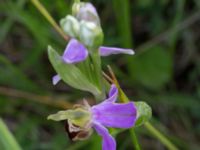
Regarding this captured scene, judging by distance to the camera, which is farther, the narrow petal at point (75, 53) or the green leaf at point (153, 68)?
the green leaf at point (153, 68)

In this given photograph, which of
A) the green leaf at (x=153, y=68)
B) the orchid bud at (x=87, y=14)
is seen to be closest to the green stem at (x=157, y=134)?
the orchid bud at (x=87, y=14)

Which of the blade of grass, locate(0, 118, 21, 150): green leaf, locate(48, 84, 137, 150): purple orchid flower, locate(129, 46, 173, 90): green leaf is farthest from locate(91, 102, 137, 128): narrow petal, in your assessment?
locate(129, 46, 173, 90): green leaf

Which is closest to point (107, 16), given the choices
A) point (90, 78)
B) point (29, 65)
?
point (29, 65)

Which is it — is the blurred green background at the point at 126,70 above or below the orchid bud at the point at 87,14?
below

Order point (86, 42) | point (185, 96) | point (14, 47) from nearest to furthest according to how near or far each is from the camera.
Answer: point (86, 42) < point (185, 96) < point (14, 47)

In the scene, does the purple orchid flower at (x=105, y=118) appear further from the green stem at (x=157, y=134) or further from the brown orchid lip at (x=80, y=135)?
the green stem at (x=157, y=134)

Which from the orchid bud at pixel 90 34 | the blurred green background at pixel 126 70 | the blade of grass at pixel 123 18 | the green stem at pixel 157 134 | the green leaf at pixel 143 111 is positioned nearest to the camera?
the orchid bud at pixel 90 34

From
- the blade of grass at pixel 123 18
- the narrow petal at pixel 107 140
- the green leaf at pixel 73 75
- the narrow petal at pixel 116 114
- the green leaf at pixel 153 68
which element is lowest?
the green leaf at pixel 153 68

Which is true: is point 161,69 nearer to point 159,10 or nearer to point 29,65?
point 159,10

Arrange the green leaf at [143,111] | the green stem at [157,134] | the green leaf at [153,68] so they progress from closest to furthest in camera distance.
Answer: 1. the green leaf at [143,111]
2. the green stem at [157,134]
3. the green leaf at [153,68]
